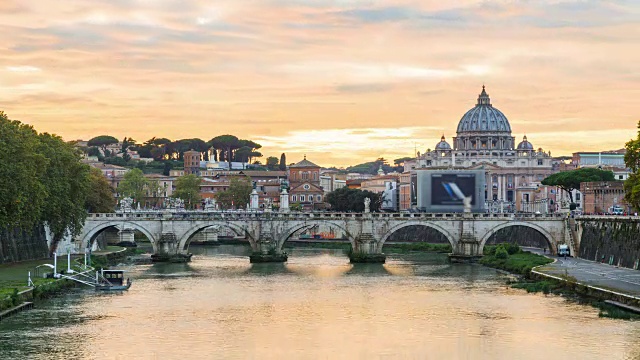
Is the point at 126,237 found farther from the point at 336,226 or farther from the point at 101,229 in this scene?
the point at 336,226

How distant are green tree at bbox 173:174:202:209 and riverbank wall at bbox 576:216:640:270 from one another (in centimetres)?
7664

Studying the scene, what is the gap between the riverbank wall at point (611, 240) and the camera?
69812mm

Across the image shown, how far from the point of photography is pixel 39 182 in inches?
2803

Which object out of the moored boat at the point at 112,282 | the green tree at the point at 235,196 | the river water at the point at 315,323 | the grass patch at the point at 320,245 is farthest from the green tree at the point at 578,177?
the moored boat at the point at 112,282

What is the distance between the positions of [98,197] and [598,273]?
1756 inches

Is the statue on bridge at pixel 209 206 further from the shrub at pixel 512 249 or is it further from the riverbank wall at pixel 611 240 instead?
the riverbank wall at pixel 611 240

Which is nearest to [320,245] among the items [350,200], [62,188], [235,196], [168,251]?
[350,200]

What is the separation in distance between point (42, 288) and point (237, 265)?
28587mm

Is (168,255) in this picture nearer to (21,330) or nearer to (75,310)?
(75,310)

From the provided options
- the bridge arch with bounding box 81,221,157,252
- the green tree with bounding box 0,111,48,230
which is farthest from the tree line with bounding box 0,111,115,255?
the bridge arch with bounding box 81,221,157,252

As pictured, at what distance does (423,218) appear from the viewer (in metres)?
90.9

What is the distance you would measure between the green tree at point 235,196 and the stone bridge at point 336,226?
5939cm

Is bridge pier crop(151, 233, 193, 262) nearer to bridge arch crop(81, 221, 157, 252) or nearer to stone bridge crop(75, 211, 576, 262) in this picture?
stone bridge crop(75, 211, 576, 262)

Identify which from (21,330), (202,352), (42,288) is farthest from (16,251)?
(202,352)
